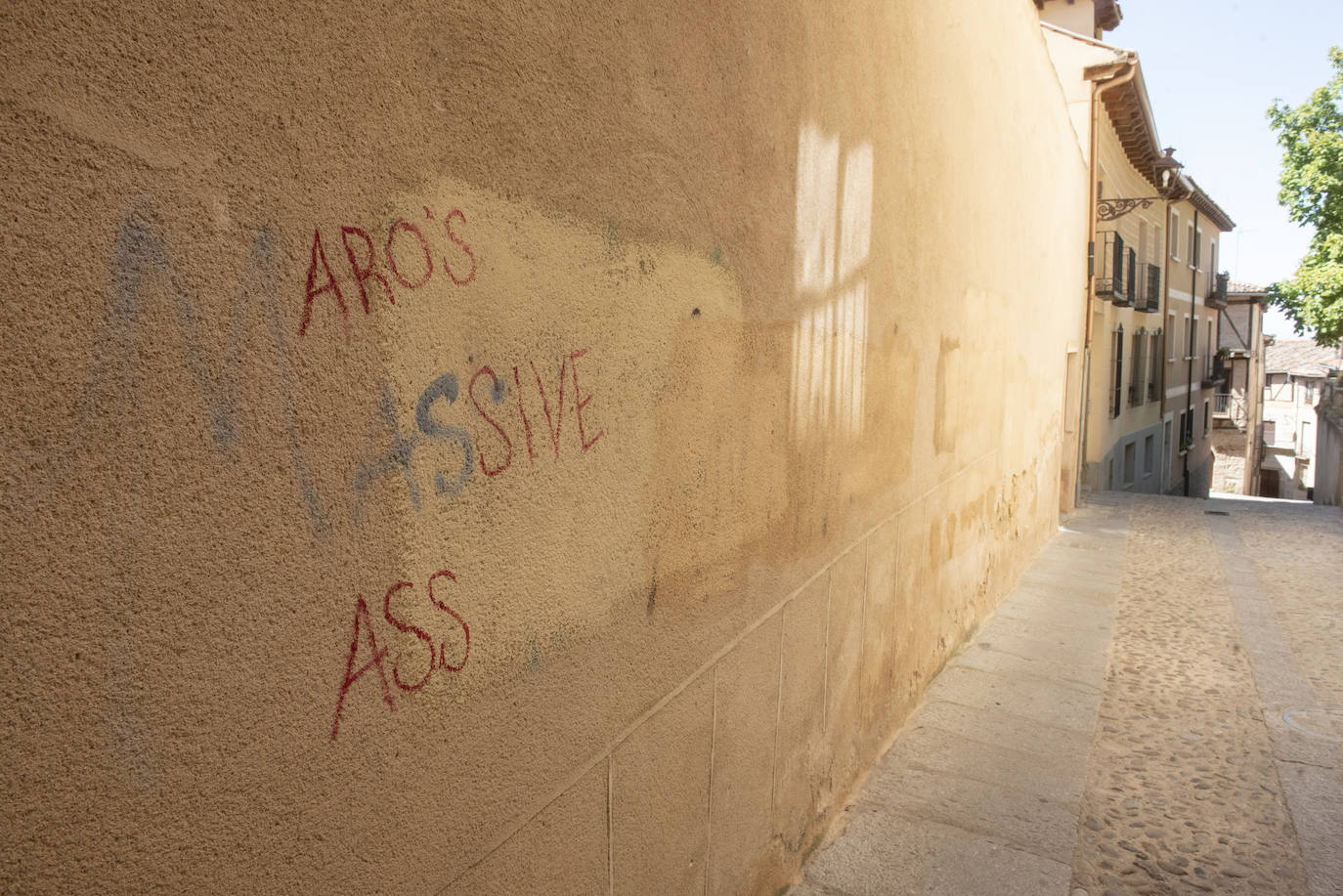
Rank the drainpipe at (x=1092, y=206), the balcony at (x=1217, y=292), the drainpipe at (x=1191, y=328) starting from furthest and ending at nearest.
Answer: the balcony at (x=1217, y=292) → the drainpipe at (x=1191, y=328) → the drainpipe at (x=1092, y=206)

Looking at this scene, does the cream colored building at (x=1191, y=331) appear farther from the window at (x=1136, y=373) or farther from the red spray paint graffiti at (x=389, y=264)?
the red spray paint graffiti at (x=389, y=264)

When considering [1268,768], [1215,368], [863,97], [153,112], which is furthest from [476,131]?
[1215,368]

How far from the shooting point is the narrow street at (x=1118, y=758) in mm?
3666

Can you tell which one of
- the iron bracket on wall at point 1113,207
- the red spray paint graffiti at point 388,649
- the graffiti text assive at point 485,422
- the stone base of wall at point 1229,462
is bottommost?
the stone base of wall at point 1229,462

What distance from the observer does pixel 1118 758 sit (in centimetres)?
478

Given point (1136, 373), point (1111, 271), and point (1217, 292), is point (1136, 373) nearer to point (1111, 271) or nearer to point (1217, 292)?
point (1111, 271)

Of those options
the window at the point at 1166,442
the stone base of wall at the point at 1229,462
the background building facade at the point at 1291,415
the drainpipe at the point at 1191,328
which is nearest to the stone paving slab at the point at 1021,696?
the window at the point at 1166,442

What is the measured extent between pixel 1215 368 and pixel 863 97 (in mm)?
32803

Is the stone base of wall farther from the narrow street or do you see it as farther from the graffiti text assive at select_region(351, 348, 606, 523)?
the graffiti text assive at select_region(351, 348, 606, 523)

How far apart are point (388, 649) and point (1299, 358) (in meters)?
54.3

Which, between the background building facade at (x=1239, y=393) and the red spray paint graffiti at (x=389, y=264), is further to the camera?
the background building facade at (x=1239, y=393)

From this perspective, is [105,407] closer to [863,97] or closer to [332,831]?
[332,831]

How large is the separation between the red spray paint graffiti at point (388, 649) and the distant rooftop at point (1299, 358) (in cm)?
5038

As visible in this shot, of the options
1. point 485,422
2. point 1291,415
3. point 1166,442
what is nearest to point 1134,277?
point 1166,442
